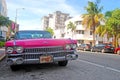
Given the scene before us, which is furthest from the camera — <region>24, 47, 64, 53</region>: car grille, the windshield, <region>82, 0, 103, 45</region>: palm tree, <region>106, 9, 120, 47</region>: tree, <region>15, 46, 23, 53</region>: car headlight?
<region>82, 0, 103, 45</region>: palm tree

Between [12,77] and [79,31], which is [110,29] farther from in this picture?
[12,77]

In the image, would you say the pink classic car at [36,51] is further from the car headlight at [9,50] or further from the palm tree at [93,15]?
the palm tree at [93,15]

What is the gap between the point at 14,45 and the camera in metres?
8.98

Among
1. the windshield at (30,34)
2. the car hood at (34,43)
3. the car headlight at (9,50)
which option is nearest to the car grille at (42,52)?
the car hood at (34,43)

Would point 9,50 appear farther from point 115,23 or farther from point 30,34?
point 115,23

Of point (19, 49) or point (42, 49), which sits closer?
point (19, 49)

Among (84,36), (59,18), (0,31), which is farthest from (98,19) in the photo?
(59,18)

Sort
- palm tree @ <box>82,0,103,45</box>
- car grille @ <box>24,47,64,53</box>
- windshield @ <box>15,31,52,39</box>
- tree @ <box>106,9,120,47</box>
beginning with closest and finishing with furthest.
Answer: car grille @ <box>24,47,64,53</box>
windshield @ <box>15,31,52,39</box>
tree @ <box>106,9,120,47</box>
palm tree @ <box>82,0,103,45</box>

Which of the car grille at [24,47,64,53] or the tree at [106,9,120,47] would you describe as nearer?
the car grille at [24,47,64,53]

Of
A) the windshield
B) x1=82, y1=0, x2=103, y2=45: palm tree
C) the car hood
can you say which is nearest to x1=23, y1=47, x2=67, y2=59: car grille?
the car hood

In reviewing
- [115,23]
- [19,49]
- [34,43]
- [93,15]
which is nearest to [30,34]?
[34,43]

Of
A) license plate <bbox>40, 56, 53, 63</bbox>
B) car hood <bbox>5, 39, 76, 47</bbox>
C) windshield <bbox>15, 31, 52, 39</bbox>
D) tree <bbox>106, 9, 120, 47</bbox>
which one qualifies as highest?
tree <bbox>106, 9, 120, 47</bbox>

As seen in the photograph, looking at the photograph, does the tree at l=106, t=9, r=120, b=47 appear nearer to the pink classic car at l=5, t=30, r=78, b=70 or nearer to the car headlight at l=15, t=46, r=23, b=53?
the pink classic car at l=5, t=30, r=78, b=70

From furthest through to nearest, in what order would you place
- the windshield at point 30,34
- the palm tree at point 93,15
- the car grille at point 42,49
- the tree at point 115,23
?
the palm tree at point 93,15 → the tree at point 115,23 → the windshield at point 30,34 → the car grille at point 42,49
